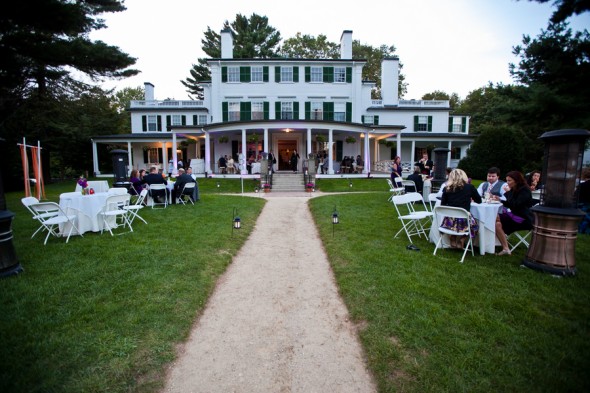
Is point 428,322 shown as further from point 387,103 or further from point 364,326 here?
point 387,103

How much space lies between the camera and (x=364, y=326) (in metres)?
3.22

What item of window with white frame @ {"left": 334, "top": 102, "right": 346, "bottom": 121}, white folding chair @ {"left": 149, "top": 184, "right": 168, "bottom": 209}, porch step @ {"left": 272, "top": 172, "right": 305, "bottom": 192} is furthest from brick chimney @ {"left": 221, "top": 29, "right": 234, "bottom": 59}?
white folding chair @ {"left": 149, "top": 184, "right": 168, "bottom": 209}

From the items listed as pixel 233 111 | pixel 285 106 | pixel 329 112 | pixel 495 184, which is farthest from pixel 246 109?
pixel 495 184

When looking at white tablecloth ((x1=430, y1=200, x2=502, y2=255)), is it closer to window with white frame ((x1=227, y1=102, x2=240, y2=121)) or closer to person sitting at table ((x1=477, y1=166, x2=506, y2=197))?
person sitting at table ((x1=477, y1=166, x2=506, y2=197))

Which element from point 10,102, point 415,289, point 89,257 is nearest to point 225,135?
point 10,102

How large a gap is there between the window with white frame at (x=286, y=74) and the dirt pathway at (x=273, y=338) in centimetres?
2072

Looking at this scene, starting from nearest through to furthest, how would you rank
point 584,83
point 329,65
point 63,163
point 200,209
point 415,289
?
point 415,289 < point 584,83 < point 200,209 < point 329,65 < point 63,163

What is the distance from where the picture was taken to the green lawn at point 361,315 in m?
2.44

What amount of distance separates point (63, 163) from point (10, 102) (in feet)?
34.8

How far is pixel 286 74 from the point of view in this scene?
76.9 feet

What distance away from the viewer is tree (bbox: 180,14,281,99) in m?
38.3

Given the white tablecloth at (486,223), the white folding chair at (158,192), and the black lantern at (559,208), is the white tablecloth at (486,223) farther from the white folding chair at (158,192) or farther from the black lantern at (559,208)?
the white folding chair at (158,192)

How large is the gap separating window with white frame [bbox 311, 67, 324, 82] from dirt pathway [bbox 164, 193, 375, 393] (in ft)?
68.0

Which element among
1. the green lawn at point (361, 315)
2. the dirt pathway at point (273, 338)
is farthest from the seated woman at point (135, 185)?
the dirt pathway at point (273, 338)
